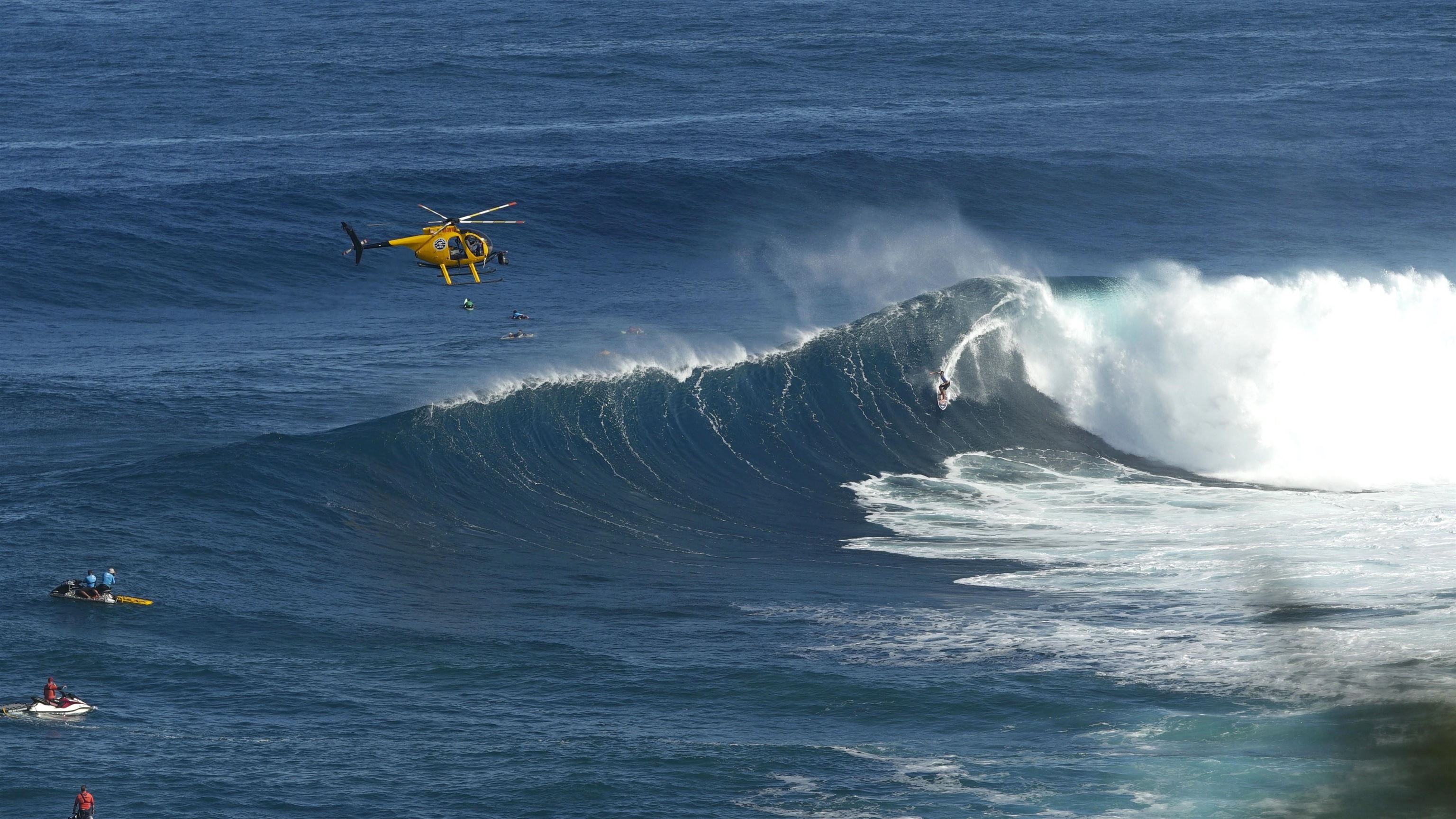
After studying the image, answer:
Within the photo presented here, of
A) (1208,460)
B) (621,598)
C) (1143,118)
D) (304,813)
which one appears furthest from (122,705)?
(1143,118)

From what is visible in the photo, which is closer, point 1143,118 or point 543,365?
point 543,365

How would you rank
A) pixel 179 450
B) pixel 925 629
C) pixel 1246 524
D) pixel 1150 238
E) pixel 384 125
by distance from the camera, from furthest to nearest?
1. pixel 384 125
2. pixel 1150 238
3. pixel 179 450
4. pixel 1246 524
5. pixel 925 629

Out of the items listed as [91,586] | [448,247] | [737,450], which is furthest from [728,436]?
[91,586]

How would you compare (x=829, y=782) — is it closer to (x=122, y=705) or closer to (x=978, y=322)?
(x=122, y=705)

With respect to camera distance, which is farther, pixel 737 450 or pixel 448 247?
pixel 737 450

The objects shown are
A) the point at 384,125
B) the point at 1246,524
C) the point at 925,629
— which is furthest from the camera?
the point at 384,125

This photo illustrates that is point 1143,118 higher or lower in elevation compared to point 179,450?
higher

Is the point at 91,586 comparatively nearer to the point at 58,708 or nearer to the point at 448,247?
the point at 58,708
